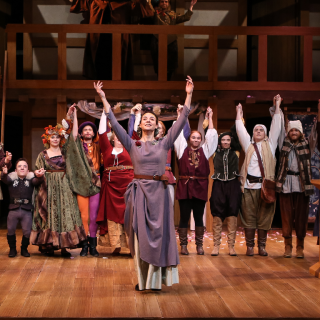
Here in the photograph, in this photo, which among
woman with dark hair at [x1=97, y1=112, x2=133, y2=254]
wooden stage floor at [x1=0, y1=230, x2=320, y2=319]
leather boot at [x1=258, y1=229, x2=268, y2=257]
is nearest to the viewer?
wooden stage floor at [x1=0, y1=230, x2=320, y2=319]

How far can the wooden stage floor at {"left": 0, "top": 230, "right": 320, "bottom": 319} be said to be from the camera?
352 centimetres

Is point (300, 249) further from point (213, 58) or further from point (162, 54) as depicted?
point (162, 54)

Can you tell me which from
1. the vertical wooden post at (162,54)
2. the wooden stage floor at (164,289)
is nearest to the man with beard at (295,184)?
the wooden stage floor at (164,289)

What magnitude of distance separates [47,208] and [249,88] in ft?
12.0

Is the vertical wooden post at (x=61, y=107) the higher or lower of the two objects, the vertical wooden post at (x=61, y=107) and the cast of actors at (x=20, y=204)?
the higher

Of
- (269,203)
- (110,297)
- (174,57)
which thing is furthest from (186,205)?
(174,57)

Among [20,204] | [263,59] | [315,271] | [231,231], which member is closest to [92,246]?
[20,204]

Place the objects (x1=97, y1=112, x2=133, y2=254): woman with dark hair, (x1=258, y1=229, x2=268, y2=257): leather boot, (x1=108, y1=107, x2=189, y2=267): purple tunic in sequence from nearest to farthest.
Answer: (x1=108, y1=107, x2=189, y2=267): purple tunic → (x1=97, y1=112, x2=133, y2=254): woman with dark hair → (x1=258, y1=229, x2=268, y2=257): leather boot

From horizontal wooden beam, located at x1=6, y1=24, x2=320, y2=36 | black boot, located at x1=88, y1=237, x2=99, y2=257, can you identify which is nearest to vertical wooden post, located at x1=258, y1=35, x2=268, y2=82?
horizontal wooden beam, located at x1=6, y1=24, x2=320, y2=36

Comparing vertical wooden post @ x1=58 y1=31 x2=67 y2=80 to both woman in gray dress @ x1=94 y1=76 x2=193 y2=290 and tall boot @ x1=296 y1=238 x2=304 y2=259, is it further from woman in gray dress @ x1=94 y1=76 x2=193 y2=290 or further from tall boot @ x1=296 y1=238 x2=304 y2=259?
tall boot @ x1=296 y1=238 x2=304 y2=259

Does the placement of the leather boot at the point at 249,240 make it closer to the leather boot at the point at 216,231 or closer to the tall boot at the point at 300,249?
the leather boot at the point at 216,231

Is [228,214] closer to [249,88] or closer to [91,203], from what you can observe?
[91,203]

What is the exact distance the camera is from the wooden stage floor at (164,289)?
3.52 meters

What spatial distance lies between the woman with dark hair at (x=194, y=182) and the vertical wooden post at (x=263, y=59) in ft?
6.70
